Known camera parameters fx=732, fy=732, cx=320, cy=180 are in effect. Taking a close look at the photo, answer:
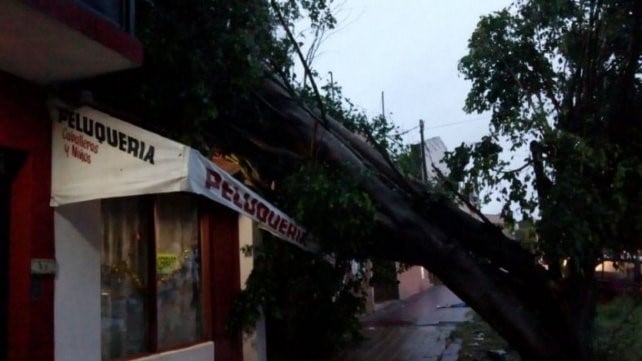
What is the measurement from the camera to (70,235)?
6676 millimetres

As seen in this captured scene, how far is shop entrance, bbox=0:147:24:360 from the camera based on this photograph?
6.20m

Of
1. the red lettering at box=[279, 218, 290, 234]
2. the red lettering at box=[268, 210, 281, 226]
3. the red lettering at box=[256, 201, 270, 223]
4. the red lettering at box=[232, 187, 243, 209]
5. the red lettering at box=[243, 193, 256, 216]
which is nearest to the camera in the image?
the red lettering at box=[232, 187, 243, 209]

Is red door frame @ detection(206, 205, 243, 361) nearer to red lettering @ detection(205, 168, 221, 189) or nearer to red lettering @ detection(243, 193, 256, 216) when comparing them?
red lettering @ detection(243, 193, 256, 216)

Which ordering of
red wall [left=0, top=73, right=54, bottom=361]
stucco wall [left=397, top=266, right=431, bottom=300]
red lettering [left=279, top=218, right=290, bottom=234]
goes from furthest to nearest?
stucco wall [left=397, top=266, right=431, bottom=300] → red lettering [left=279, top=218, right=290, bottom=234] → red wall [left=0, top=73, right=54, bottom=361]

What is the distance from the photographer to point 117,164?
6.42m

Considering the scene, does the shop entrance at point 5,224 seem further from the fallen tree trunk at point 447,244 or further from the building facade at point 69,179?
the fallen tree trunk at point 447,244

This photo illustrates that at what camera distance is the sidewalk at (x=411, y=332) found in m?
12.4

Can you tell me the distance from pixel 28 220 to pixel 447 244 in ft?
15.2

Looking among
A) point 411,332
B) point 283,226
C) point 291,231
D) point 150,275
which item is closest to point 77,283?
point 150,275

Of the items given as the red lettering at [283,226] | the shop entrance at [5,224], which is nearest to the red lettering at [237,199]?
the red lettering at [283,226]

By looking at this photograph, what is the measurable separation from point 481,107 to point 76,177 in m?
5.61

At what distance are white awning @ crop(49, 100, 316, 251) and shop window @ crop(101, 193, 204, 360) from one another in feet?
4.16

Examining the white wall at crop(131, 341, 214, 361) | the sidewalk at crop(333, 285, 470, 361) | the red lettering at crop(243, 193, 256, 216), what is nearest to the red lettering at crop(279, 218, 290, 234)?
the red lettering at crop(243, 193, 256, 216)

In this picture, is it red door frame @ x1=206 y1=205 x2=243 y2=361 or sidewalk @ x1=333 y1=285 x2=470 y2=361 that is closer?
red door frame @ x1=206 y1=205 x2=243 y2=361
